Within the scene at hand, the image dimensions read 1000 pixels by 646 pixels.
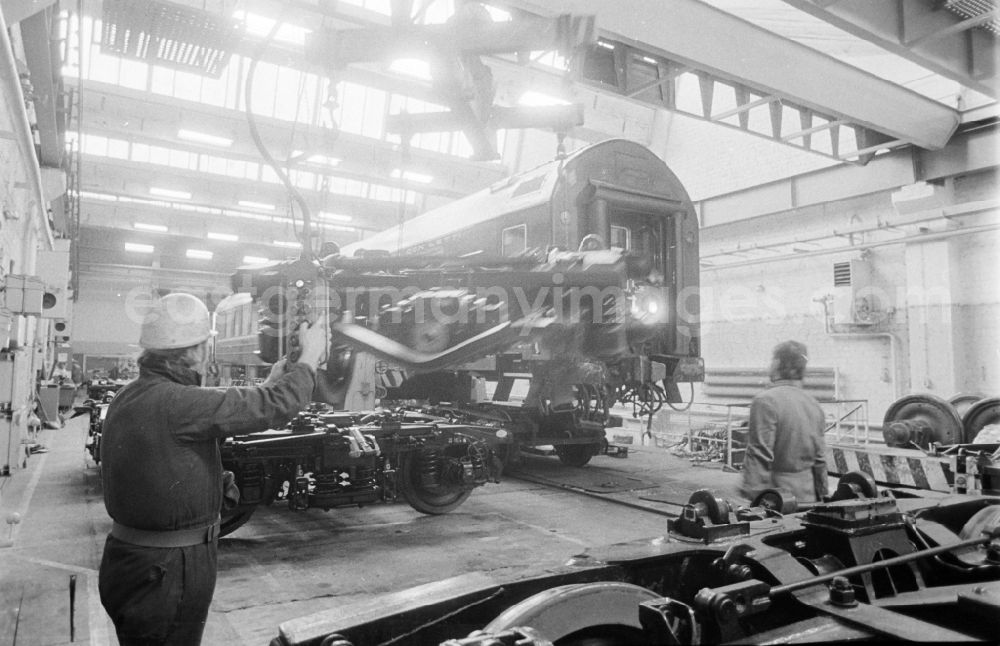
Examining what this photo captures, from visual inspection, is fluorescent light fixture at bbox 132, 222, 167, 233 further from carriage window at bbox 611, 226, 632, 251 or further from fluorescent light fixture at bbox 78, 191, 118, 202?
carriage window at bbox 611, 226, 632, 251

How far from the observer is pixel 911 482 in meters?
5.86

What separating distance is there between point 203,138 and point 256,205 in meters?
3.82

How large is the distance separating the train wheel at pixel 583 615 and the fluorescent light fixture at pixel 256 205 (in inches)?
680

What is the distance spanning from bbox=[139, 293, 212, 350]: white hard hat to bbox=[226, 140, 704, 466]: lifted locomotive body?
333 millimetres

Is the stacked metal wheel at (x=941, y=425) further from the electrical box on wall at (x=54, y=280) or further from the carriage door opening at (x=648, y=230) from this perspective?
the electrical box on wall at (x=54, y=280)

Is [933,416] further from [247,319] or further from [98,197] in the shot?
[98,197]

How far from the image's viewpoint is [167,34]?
22.0 ft

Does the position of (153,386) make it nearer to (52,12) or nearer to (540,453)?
(52,12)

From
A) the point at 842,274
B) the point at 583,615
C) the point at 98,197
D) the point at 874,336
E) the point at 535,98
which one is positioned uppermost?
the point at 535,98

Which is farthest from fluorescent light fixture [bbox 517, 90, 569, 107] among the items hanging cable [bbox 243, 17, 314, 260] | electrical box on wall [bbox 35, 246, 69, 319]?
hanging cable [bbox 243, 17, 314, 260]

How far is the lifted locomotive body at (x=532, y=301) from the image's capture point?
13.0 feet

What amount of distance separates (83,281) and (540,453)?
2294 cm

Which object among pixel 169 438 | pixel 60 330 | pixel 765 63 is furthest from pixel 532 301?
pixel 60 330

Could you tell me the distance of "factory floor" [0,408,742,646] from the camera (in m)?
3.80
